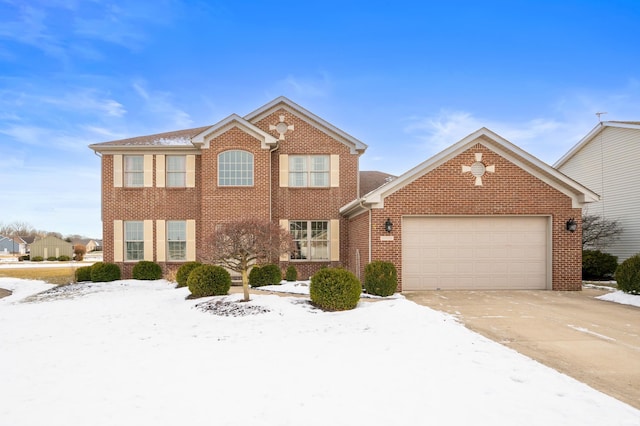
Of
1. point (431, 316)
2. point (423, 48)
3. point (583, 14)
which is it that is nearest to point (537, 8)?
point (583, 14)

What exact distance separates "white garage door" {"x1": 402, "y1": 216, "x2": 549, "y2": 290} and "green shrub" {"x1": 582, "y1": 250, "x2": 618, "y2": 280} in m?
6.68

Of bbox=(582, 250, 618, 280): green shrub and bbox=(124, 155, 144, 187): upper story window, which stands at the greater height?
bbox=(124, 155, 144, 187): upper story window

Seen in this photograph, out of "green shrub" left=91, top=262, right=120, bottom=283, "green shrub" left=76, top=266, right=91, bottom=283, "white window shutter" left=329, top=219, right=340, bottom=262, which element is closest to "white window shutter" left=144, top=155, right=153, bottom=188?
"green shrub" left=91, top=262, right=120, bottom=283

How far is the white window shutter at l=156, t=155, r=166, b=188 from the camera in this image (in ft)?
56.5

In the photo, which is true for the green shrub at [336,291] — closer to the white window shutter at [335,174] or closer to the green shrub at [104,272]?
the white window shutter at [335,174]

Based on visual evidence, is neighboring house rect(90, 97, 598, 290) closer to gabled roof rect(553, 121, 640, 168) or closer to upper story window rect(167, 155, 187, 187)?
upper story window rect(167, 155, 187, 187)

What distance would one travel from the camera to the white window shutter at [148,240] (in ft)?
56.9

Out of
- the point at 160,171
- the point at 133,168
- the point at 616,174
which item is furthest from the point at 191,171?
the point at 616,174

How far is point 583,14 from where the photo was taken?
14.6 metres

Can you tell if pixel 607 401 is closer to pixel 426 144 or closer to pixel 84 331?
pixel 84 331

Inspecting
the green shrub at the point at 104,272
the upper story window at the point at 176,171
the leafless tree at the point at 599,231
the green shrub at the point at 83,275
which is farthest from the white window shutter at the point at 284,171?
the leafless tree at the point at 599,231

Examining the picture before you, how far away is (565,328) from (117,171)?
17.4 meters

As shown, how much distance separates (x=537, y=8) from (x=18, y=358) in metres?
18.2

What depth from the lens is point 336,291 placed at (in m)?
9.34
